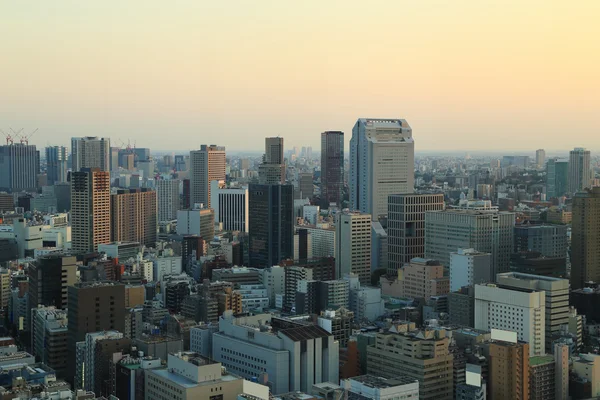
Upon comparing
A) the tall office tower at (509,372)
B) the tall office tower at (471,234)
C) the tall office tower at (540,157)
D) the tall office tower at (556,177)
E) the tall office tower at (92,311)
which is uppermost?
the tall office tower at (540,157)

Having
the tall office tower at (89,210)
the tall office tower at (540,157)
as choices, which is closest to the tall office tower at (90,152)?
the tall office tower at (89,210)

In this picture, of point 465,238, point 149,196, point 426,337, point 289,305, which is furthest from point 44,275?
point 149,196

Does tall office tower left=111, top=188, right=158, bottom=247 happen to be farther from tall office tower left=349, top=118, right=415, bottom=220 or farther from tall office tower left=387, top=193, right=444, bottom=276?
tall office tower left=387, top=193, right=444, bottom=276

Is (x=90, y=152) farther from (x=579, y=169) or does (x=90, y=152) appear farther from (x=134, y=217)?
(x=579, y=169)

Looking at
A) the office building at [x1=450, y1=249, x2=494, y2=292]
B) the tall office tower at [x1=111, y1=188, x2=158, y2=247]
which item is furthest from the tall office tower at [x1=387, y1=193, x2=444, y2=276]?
the tall office tower at [x1=111, y1=188, x2=158, y2=247]

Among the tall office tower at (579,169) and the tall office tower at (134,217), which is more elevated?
the tall office tower at (579,169)

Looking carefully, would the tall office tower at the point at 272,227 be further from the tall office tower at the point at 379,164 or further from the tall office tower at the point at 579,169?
the tall office tower at the point at 579,169

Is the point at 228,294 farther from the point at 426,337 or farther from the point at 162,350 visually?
the point at 426,337
